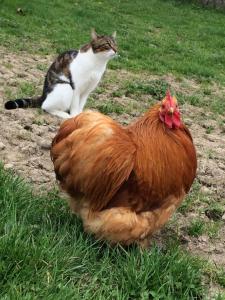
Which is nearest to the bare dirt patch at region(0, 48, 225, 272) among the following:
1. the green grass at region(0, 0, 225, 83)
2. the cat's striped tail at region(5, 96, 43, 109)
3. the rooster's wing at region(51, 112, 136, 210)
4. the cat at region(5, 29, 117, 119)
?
the cat's striped tail at region(5, 96, 43, 109)

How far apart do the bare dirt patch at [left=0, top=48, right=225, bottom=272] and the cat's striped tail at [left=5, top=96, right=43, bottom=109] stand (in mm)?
84

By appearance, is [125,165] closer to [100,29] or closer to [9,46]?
[9,46]

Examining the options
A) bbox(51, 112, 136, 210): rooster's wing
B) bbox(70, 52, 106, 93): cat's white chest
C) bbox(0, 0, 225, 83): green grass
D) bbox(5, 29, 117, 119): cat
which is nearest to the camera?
bbox(51, 112, 136, 210): rooster's wing

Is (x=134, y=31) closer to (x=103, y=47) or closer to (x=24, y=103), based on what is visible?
(x=103, y=47)

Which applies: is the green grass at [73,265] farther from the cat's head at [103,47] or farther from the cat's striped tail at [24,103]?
the cat's head at [103,47]

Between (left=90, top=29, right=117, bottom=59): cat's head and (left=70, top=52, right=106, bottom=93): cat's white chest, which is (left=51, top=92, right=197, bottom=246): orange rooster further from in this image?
(left=90, top=29, right=117, bottom=59): cat's head

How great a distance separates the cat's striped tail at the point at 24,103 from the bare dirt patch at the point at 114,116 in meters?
0.08

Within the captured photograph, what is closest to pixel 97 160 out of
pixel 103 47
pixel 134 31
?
pixel 103 47

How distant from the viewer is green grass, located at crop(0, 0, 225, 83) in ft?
34.3

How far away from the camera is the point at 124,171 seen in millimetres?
3863

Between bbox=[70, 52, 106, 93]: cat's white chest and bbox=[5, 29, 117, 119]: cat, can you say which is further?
bbox=[70, 52, 106, 93]: cat's white chest

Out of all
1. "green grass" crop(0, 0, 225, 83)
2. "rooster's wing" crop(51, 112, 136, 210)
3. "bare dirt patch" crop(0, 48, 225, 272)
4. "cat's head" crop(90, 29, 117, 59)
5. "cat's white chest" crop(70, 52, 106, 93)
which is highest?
"rooster's wing" crop(51, 112, 136, 210)

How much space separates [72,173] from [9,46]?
6.32 metres

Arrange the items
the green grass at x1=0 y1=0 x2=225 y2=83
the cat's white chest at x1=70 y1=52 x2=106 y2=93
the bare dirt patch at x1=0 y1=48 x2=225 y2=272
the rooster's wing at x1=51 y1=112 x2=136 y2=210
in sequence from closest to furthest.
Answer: the rooster's wing at x1=51 y1=112 x2=136 y2=210
the bare dirt patch at x1=0 y1=48 x2=225 y2=272
the cat's white chest at x1=70 y1=52 x2=106 y2=93
the green grass at x1=0 y1=0 x2=225 y2=83
